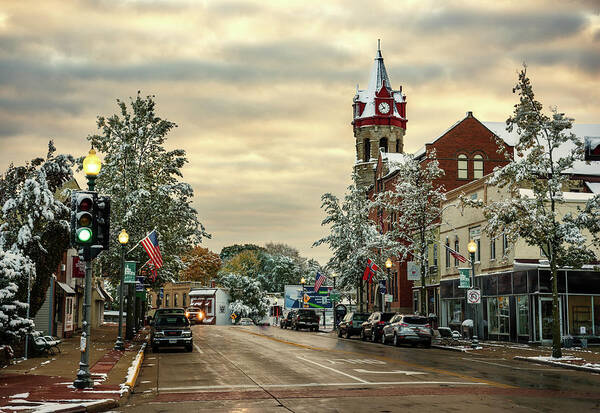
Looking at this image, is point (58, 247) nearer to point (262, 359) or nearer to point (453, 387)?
point (262, 359)

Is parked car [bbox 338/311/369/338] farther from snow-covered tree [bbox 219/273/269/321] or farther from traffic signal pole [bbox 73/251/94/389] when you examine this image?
snow-covered tree [bbox 219/273/269/321]

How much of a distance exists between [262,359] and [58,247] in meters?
8.57

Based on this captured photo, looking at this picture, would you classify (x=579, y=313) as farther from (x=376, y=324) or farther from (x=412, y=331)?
(x=376, y=324)

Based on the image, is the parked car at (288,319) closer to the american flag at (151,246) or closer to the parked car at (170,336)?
the american flag at (151,246)

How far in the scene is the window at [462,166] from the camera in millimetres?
62688

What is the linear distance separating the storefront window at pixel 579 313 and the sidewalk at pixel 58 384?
24.0 meters

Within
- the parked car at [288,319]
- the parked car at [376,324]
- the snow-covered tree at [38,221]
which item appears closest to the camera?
the snow-covered tree at [38,221]

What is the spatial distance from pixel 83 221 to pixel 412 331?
960 inches

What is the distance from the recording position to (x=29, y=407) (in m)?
13.1

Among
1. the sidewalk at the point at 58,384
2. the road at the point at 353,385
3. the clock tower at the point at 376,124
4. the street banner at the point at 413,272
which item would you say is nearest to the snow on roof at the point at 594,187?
the street banner at the point at 413,272

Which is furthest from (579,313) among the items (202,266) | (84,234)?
(202,266)

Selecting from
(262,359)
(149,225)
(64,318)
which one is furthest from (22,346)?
(64,318)

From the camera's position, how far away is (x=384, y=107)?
9681 cm

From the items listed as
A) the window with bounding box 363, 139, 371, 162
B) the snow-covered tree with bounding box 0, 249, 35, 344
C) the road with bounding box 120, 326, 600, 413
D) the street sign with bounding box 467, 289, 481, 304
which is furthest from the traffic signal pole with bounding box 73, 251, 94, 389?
the window with bounding box 363, 139, 371, 162
